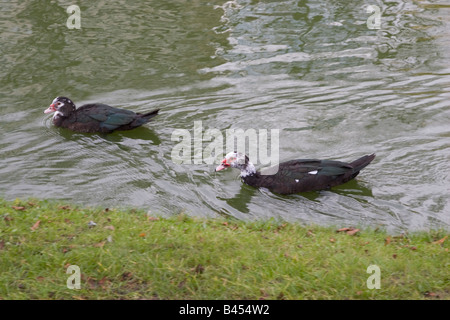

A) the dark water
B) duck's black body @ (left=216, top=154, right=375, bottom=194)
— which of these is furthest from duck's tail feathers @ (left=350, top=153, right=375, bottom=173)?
the dark water

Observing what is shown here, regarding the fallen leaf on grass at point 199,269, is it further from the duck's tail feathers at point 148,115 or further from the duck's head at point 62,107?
the duck's head at point 62,107

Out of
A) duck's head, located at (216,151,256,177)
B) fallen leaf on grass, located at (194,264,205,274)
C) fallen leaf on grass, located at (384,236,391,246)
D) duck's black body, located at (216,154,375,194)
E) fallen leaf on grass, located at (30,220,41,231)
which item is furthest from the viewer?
duck's head, located at (216,151,256,177)

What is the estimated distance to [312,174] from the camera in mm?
10047

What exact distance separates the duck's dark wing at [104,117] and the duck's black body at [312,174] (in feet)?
12.3

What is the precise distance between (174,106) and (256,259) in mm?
7472

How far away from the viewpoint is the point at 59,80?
15.5m

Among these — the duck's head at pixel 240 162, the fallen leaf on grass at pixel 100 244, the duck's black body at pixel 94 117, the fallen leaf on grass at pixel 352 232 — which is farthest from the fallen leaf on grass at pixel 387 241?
the duck's black body at pixel 94 117

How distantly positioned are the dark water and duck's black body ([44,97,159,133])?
236mm

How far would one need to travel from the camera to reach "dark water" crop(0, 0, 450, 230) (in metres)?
9.91

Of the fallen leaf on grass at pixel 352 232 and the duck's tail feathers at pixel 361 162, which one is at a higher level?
the duck's tail feathers at pixel 361 162

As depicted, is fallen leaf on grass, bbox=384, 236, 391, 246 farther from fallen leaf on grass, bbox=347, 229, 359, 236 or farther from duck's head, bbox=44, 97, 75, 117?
duck's head, bbox=44, 97, 75, 117

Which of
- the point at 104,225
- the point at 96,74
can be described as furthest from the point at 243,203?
the point at 96,74

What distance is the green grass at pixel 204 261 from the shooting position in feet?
20.2

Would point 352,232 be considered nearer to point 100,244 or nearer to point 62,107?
point 100,244
